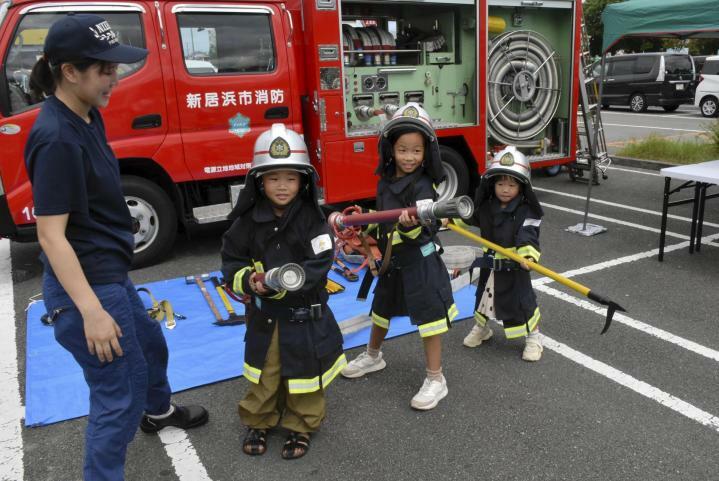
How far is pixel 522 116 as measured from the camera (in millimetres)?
7766

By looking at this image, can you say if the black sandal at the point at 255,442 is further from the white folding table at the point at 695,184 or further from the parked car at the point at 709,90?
the parked car at the point at 709,90

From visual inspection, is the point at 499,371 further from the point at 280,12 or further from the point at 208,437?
the point at 280,12

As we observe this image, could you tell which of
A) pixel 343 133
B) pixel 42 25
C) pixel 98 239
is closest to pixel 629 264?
pixel 343 133

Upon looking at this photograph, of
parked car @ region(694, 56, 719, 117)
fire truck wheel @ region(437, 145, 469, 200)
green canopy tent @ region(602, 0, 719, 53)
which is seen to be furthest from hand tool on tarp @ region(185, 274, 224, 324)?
parked car @ region(694, 56, 719, 117)

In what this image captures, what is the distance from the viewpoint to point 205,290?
4.81 metres

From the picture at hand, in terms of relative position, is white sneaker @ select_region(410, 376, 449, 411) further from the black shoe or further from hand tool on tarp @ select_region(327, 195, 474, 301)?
the black shoe

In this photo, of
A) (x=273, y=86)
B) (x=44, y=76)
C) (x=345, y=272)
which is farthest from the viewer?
(x=273, y=86)

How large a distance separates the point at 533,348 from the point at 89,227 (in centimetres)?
264

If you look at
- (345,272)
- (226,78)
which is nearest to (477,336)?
(345,272)

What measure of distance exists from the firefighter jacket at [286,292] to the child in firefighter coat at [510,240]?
1338mm

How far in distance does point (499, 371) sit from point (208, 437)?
5.54ft

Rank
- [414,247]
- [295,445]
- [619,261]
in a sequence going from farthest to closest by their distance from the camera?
[619,261] < [414,247] < [295,445]

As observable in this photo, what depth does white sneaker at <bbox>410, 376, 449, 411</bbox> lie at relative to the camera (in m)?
3.11

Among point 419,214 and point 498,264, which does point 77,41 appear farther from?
point 498,264
